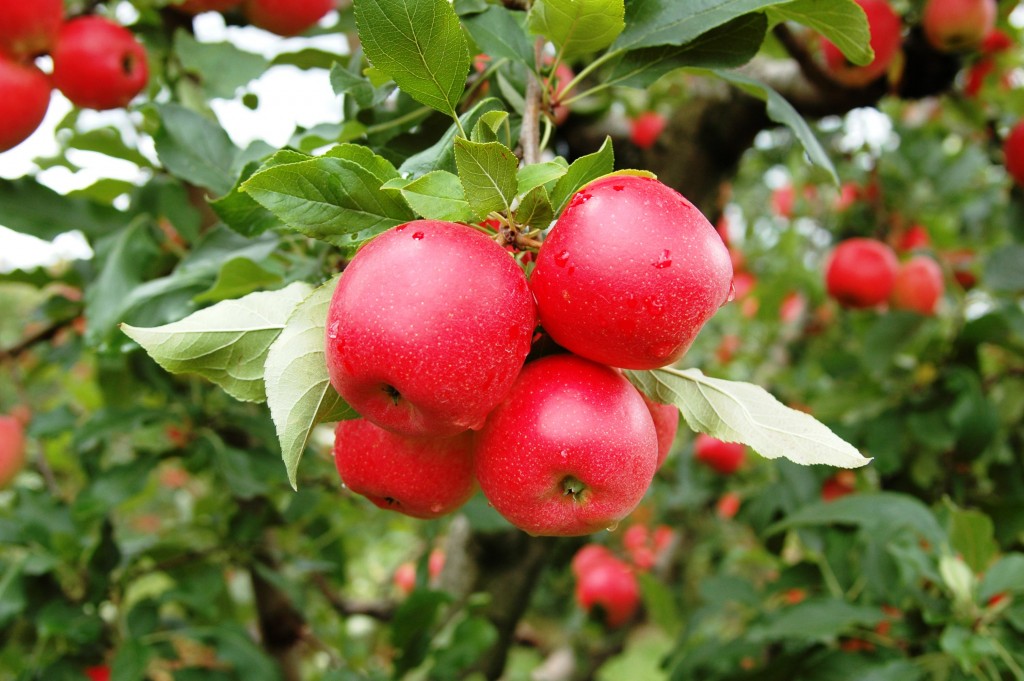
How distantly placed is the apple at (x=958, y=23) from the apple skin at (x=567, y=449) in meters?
1.43

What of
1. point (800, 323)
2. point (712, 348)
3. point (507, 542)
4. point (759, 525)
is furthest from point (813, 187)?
point (507, 542)

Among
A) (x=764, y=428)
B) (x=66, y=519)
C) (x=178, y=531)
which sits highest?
(x=764, y=428)

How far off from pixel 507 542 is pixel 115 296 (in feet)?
3.53

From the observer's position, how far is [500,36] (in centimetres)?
80

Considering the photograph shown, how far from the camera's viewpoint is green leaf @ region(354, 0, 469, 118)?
0.65m

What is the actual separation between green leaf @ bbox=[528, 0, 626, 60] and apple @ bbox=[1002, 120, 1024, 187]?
1522mm

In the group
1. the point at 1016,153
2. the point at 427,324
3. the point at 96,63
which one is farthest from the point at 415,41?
the point at 1016,153

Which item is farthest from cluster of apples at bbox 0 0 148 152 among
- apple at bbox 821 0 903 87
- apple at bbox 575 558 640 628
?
apple at bbox 575 558 640 628

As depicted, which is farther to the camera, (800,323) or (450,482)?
(800,323)

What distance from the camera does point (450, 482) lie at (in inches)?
29.0

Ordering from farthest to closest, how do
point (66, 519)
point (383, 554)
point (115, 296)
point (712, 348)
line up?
point (383, 554) → point (712, 348) → point (66, 519) → point (115, 296)

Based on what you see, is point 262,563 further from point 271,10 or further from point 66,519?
point 271,10

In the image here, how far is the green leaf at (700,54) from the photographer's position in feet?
2.69

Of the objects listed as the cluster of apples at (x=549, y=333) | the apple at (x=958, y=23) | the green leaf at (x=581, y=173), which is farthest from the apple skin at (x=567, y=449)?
the apple at (x=958, y=23)
